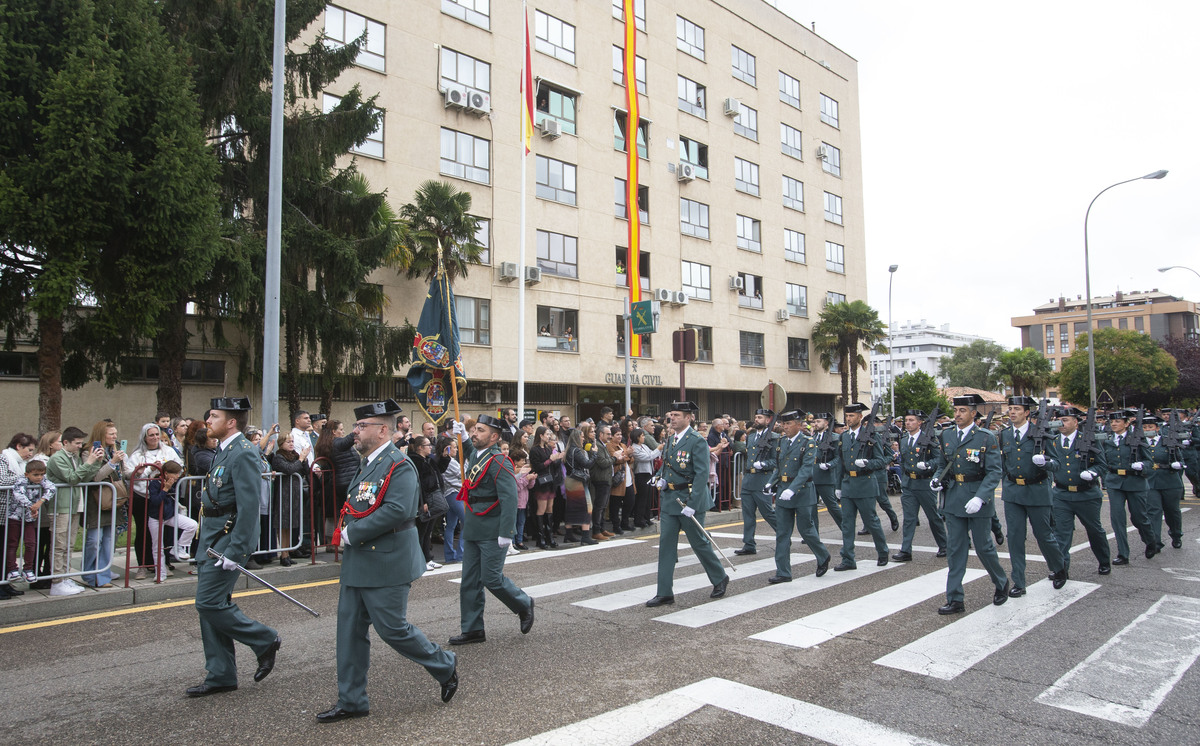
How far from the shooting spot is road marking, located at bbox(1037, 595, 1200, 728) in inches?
183

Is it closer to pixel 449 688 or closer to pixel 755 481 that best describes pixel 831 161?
pixel 755 481

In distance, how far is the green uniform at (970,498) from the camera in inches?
287

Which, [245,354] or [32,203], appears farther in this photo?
[245,354]

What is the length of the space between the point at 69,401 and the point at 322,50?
11524 millimetres

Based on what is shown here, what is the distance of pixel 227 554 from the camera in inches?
193

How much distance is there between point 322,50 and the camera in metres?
19.0

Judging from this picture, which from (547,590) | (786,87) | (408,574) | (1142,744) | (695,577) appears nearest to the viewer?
(1142,744)

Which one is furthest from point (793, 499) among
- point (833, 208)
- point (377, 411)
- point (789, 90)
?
point (833, 208)

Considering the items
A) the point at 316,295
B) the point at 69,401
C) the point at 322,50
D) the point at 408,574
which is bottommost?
the point at 408,574

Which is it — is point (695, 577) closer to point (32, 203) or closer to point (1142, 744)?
point (1142, 744)

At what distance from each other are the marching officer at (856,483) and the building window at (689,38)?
30.0 metres

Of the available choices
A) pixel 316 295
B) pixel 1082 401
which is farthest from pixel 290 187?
pixel 1082 401

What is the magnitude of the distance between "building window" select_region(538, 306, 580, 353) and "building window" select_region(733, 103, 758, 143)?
49.2 feet

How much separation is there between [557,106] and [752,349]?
1553cm
